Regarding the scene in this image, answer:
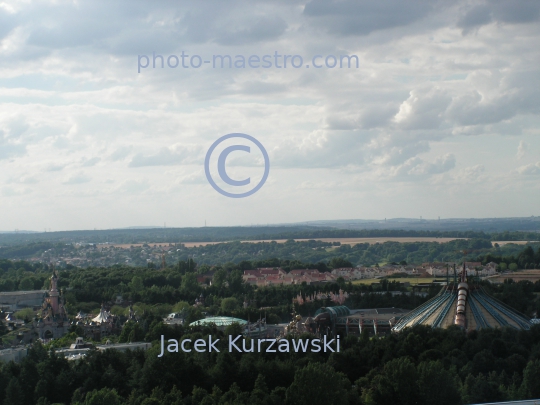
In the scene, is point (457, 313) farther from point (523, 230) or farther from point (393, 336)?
point (523, 230)

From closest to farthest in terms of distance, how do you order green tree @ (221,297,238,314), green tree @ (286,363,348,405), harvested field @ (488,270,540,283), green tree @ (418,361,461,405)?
green tree @ (286,363,348,405), green tree @ (418,361,461,405), green tree @ (221,297,238,314), harvested field @ (488,270,540,283)

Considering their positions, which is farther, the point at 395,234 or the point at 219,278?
the point at 395,234

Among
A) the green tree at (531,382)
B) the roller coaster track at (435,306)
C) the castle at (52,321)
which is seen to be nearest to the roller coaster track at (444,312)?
the roller coaster track at (435,306)

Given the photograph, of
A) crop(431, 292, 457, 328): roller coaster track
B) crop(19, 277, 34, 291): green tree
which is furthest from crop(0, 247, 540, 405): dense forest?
crop(19, 277, 34, 291): green tree

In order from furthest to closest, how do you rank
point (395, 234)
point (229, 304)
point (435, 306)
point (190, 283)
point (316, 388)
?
point (395, 234)
point (190, 283)
point (229, 304)
point (435, 306)
point (316, 388)

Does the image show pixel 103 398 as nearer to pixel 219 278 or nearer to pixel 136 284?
pixel 136 284

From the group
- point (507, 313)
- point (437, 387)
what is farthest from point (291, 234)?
point (437, 387)

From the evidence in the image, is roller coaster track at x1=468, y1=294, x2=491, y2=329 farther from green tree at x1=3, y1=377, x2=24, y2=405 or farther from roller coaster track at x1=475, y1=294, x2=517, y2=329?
green tree at x1=3, y1=377, x2=24, y2=405

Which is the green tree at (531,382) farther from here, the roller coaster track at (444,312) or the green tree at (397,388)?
the roller coaster track at (444,312)
